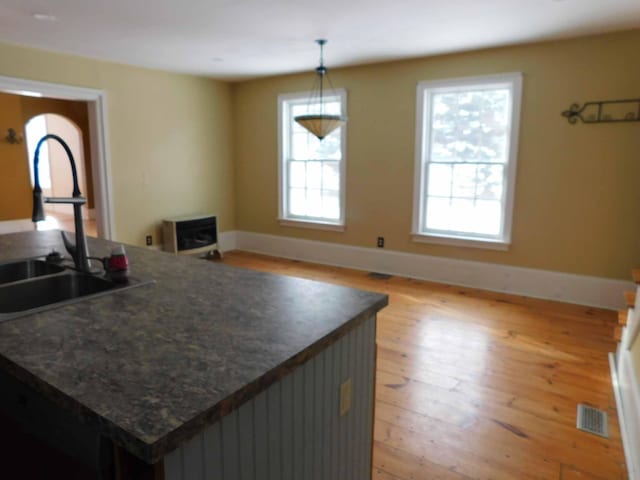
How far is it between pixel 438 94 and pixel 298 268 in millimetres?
2577

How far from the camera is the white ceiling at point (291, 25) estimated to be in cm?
312

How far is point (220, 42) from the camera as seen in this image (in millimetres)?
4090

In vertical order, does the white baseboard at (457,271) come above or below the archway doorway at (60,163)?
below

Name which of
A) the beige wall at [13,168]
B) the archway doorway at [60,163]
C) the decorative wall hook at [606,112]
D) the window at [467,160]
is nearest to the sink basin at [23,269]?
the window at [467,160]

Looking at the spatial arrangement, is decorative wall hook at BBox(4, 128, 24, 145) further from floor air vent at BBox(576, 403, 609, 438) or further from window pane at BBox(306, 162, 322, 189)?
floor air vent at BBox(576, 403, 609, 438)

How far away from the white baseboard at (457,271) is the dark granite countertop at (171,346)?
134 inches

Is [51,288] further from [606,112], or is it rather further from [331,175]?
[606,112]

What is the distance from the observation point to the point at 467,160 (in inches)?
181

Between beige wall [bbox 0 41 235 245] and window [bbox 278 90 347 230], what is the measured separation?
0.97m

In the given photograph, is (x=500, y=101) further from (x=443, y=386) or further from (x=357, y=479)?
(x=357, y=479)

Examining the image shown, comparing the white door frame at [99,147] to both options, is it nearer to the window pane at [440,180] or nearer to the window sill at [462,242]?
the window sill at [462,242]

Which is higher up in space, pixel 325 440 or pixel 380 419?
pixel 325 440

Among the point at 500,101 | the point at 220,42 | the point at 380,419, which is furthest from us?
the point at 500,101

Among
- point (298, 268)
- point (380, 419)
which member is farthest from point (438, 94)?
point (380, 419)
